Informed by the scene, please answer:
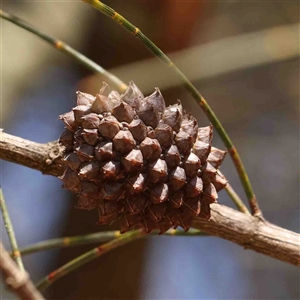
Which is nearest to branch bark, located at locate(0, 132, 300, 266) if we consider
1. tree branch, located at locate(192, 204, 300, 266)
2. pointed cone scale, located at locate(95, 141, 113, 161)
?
tree branch, located at locate(192, 204, 300, 266)

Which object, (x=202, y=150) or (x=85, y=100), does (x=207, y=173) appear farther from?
(x=85, y=100)

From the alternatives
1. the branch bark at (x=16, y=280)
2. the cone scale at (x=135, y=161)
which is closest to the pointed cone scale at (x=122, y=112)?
the cone scale at (x=135, y=161)

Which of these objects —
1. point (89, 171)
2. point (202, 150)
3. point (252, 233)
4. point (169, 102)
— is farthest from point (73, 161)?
point (169, 102)

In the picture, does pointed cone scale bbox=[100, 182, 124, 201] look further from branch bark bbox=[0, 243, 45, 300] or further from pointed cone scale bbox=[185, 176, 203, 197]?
branch bark bbox=[0, 243, 45, 300]

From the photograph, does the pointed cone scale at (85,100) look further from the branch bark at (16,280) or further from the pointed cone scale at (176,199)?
the branch bark at (16,280)

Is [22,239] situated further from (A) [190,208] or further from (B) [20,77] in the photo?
(A) [190,208]

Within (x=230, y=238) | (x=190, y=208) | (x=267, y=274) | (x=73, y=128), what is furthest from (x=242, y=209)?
(x=267, y=274)
